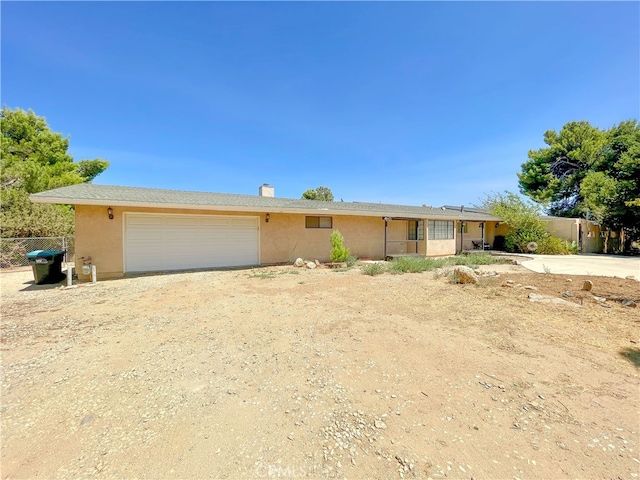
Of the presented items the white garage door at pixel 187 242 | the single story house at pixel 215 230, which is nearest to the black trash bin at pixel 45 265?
the single story house at pixel 215 230

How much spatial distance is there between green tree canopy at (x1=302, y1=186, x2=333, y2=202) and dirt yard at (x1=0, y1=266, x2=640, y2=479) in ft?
118

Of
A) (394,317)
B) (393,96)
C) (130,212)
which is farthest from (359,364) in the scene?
(393,96)

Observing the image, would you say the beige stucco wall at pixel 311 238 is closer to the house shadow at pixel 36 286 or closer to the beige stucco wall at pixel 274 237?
the beige stucco wall at pixel 274 237

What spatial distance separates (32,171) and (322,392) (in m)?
19.1

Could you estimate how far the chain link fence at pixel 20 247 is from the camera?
10828 mm

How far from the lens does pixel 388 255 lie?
13766 millimetres

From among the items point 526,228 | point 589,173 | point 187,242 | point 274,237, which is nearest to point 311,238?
point 274,237

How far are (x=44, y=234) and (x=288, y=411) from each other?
1608cm

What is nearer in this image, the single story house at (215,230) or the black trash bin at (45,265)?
the black trash bin at (45,265)

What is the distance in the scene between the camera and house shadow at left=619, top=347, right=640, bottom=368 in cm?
319

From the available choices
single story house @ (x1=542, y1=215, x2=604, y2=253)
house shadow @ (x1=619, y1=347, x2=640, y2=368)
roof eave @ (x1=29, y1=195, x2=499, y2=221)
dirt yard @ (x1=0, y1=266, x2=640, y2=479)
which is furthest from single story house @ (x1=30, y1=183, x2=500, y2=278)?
house shadow @ (x1=619, y1=347, x2=640, y2=368)

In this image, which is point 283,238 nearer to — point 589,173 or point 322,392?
point 322,392

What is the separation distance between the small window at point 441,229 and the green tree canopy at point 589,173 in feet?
37.2

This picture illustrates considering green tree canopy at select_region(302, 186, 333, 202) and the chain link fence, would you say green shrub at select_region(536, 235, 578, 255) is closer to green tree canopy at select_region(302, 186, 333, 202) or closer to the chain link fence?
the chain link fence
